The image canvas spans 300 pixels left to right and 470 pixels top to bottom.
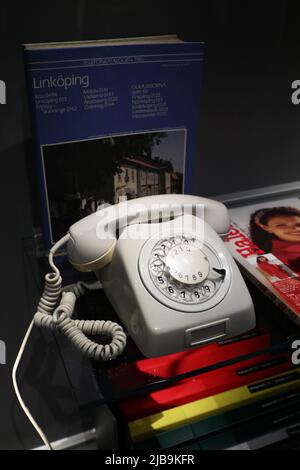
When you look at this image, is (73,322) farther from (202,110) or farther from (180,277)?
(202,110)

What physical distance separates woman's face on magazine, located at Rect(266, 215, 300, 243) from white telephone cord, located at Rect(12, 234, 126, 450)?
346mm

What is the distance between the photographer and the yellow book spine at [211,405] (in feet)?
2.36

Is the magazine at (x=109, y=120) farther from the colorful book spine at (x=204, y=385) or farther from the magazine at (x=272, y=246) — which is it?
the colorful book spine at (x=204, y=385)

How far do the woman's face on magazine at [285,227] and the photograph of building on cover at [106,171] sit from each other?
21 centimetres

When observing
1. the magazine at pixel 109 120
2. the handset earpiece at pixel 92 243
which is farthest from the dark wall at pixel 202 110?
the handset earpiece at pixel 92 243

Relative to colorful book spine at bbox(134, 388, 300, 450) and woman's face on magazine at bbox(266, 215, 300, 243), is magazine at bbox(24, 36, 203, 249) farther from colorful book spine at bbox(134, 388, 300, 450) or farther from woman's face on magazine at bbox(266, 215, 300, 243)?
colorful book spine at bbox(134, 388, 300, 450)

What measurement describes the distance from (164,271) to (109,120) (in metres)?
0.24

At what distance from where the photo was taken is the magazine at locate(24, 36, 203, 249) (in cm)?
64

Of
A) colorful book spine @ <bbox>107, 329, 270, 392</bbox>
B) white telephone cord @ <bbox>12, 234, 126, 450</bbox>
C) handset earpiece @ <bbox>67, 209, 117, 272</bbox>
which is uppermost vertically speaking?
handset earpiece @ <bbox>67, 209, 117, 272</bbox>

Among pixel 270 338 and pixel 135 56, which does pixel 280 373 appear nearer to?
pixel 270 338

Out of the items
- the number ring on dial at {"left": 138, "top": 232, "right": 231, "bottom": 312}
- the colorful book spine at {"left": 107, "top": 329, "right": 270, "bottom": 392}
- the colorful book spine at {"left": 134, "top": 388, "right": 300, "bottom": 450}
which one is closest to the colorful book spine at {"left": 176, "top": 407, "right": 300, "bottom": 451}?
the colorful book spine at {"left": 134, "top": 388, "right": 300, "bottom": 450}
